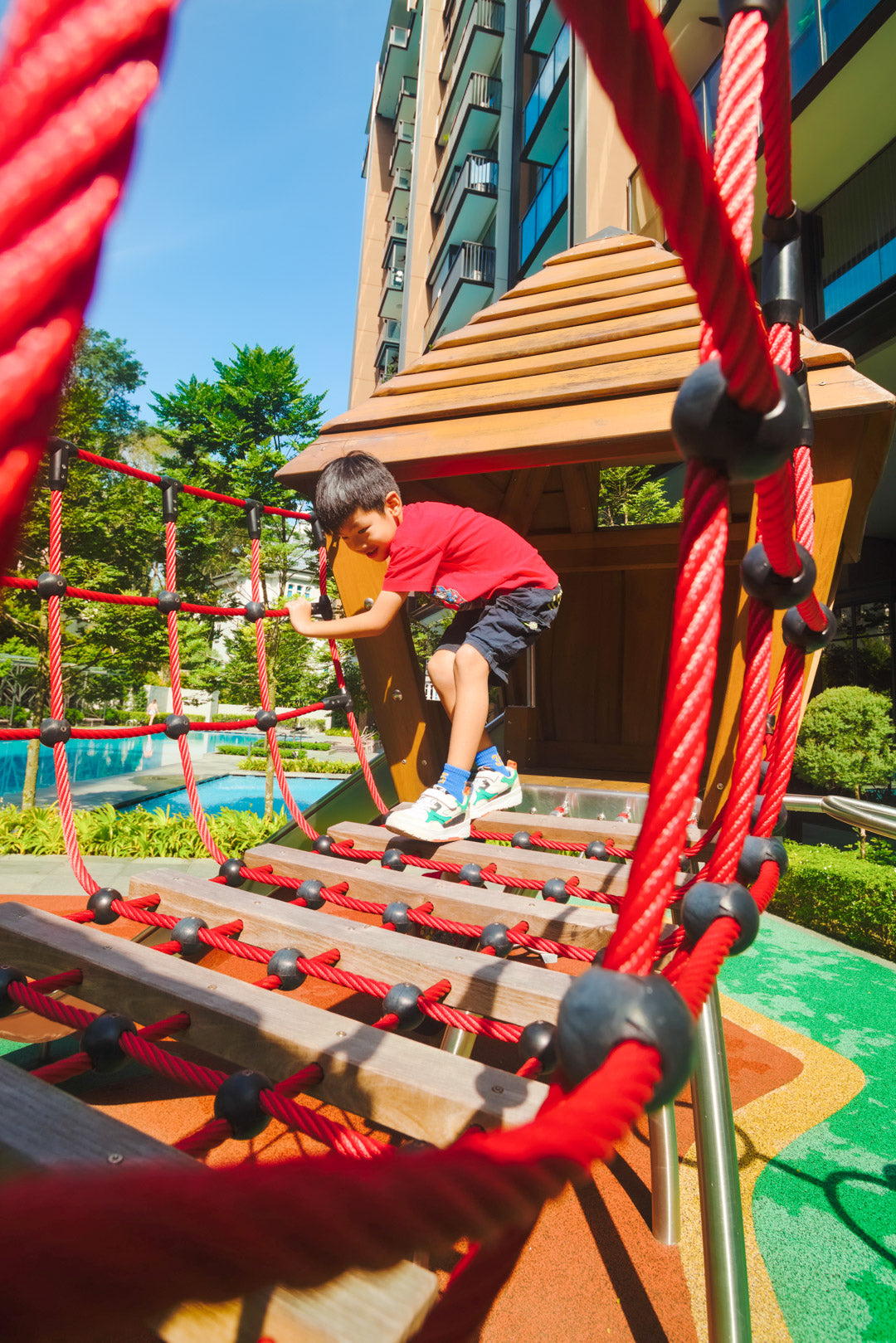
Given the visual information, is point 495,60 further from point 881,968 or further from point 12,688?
point 881,968

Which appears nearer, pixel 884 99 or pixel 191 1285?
pixel 191 1285

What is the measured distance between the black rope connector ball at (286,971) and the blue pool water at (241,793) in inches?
410

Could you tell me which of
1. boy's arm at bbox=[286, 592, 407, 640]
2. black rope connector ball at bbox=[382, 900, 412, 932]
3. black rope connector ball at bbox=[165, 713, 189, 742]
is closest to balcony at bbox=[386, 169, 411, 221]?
boy's arm at bbox=[286, 592, 407, 640]

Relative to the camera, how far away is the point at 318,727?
26.5m

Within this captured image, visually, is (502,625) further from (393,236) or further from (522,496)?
(393,236)

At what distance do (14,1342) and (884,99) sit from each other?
10025 mm

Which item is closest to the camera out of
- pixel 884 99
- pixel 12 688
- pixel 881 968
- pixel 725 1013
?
pixel 725 1013

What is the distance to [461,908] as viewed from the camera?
1.60 metres

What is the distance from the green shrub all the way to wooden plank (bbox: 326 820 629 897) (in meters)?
5.10

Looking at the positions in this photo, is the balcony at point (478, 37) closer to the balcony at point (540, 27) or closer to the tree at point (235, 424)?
the balcony at point (540, 27)

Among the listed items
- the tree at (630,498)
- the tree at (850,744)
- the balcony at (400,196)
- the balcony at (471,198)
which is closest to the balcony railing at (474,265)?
the balcony at (471,198)

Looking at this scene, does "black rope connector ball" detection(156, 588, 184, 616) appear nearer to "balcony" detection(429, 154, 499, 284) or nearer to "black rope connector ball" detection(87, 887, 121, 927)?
"black rope connector ball" detection(87, 887, 121, 927)

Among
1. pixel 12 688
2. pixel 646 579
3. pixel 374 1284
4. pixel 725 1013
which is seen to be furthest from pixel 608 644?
pixel 12 688

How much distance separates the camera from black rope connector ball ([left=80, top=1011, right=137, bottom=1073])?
1011 mm
